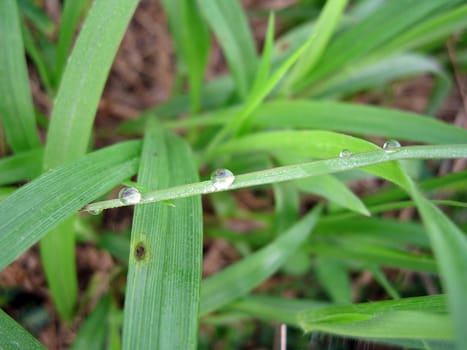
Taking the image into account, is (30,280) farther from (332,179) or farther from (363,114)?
(363,114)

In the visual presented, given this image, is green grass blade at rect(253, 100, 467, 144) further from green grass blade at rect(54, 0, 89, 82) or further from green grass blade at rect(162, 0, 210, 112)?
green grass blade at rect(54, 0, 89, 82)

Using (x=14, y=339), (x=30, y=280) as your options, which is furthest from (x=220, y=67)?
(x=14, y=339)

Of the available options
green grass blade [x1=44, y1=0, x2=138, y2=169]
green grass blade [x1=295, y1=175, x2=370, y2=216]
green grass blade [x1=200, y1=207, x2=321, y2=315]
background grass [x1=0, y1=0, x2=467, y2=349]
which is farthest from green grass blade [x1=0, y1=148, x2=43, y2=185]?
green grass blade [x1=295, y1=175, x2=370, y2=216]

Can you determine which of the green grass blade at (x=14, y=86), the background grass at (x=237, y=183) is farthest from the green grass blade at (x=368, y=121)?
the green grass blade at (x=14, y=86)

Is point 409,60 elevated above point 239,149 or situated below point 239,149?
above

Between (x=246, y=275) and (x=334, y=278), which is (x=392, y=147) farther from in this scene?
(x=334, y=278)

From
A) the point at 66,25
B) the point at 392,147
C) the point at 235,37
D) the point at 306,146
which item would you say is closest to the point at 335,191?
the point at 306,146
